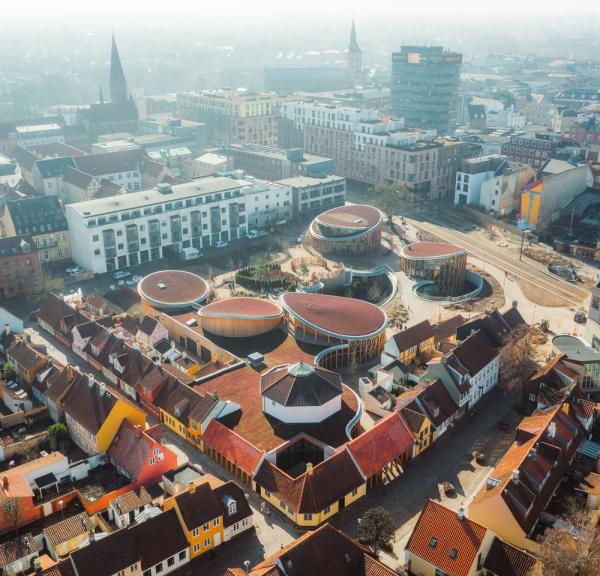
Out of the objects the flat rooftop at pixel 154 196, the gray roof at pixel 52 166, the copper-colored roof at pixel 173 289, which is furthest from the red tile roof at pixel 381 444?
the gray roof at pixel 52 166

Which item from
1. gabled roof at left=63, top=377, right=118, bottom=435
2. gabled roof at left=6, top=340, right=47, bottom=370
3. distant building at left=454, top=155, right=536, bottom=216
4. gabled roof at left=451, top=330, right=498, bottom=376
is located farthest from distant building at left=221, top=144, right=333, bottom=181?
gabled roof at left=63, top=377, right=118, bottom=435

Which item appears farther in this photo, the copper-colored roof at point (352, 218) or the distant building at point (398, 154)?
the distant building at point (398, 154)

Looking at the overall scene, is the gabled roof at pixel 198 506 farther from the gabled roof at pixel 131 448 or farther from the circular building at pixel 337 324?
the circular building at pixel 337 324

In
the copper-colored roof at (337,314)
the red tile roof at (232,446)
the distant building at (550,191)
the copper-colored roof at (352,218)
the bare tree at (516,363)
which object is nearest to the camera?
the red tile roof at (232,446)

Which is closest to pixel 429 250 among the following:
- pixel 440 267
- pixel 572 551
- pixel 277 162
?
pixel 440 267

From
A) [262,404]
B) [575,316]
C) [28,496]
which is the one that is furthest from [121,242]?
[575,316]

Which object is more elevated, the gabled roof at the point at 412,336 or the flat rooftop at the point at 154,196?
the flat rooftop at the point at 154,196

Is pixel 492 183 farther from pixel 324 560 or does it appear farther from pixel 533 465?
pixel 324 560

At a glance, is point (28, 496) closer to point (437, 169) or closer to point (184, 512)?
point (184, 512)
